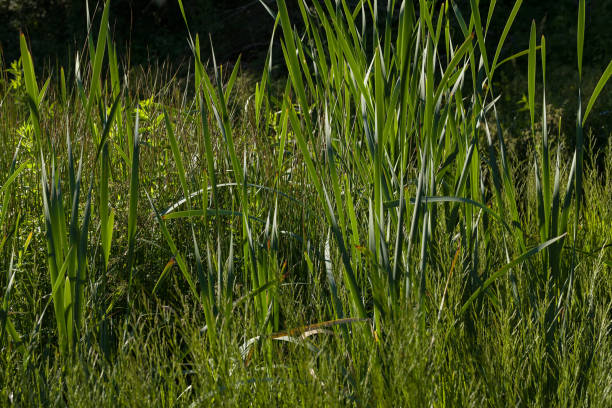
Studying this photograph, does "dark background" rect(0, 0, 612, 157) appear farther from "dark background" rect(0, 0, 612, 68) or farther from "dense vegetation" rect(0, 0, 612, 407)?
"dense vegetation" rect(0, 0, 612, 407)

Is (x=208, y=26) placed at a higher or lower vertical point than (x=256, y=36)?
higher

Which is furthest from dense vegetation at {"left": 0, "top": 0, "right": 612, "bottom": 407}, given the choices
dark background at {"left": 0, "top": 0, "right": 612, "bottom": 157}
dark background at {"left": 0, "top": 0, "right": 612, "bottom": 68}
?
dark background at {"left": 0, "top": 0, "right": 612, "bottom": 68}

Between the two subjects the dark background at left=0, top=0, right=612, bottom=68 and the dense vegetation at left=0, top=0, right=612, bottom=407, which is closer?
the dense vegetation at left=0, top=0, right=612, bottom=407

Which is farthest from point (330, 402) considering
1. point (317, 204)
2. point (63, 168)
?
point (63, 168)

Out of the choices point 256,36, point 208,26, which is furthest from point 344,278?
point 208,26

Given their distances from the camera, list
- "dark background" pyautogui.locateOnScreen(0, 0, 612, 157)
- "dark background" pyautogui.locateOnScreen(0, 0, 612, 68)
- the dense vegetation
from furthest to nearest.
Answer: "dark background" pyautogui.locateOnScreen(0, 0, 612, 68) → "dark background" pyautogui.locateOnScreen(0, 0, 612, 157) → the dense vegetation

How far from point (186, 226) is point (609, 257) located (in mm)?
1280

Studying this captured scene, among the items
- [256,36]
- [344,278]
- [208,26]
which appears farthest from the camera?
[208,26]

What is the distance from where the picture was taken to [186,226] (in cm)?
197

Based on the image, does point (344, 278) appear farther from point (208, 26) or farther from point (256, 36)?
point (208, 26)

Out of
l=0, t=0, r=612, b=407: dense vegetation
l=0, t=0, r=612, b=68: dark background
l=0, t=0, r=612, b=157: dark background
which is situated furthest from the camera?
l=0, t=0, r=612, b=68: dark background

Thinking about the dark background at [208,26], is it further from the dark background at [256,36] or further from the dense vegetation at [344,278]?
the dense vegetation at [344,278]

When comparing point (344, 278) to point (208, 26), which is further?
point (208, 26)

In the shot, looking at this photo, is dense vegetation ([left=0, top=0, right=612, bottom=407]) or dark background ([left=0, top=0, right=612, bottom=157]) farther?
dark background ([left=0, top=0, right=612, bottom=157])
